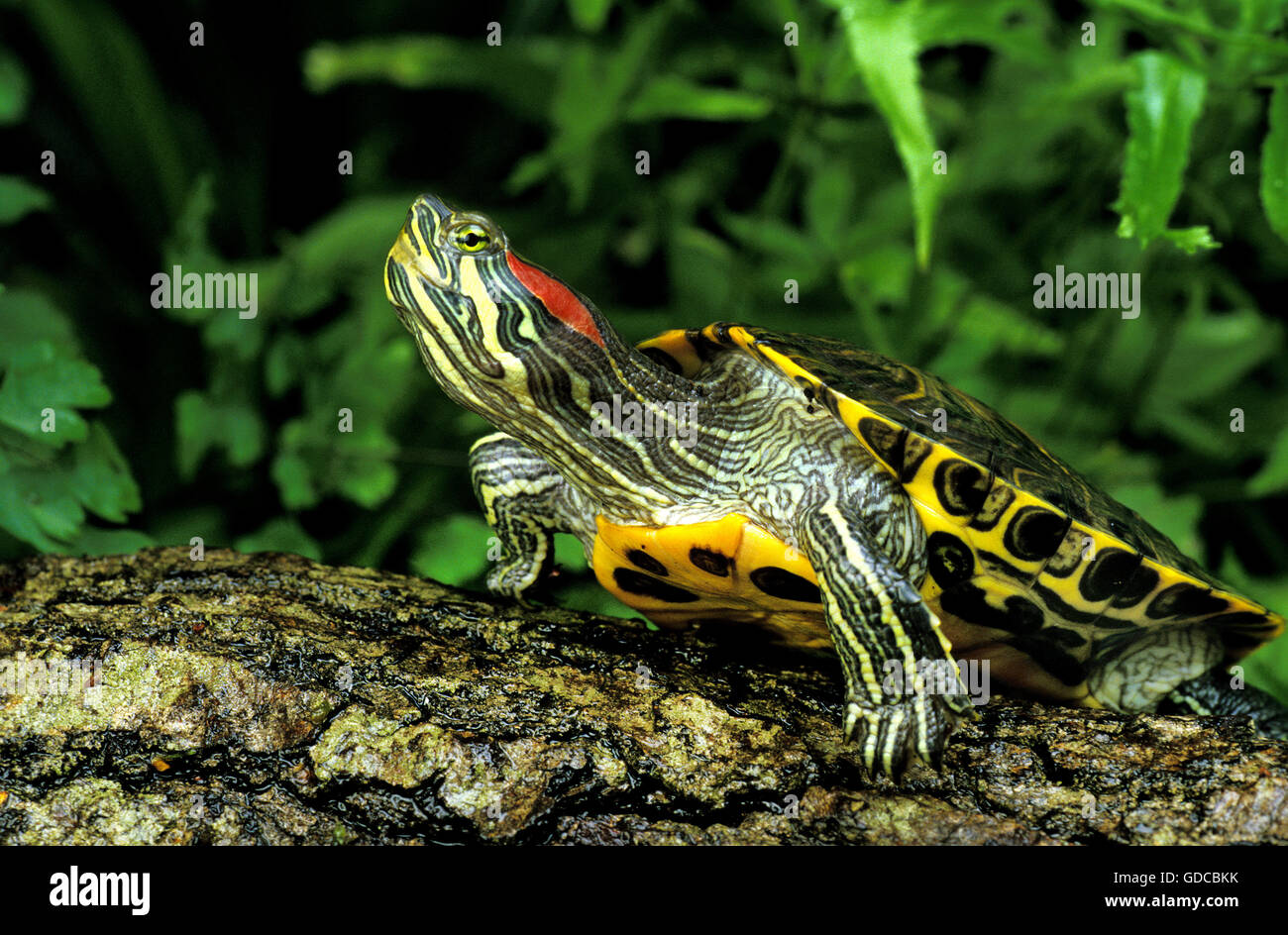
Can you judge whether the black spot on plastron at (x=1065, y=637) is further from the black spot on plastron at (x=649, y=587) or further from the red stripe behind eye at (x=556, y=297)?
the red stripe behind eye at (x=556, y=297)

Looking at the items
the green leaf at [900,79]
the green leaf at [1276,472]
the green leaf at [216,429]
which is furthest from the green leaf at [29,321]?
the green leaf at [1276,472]

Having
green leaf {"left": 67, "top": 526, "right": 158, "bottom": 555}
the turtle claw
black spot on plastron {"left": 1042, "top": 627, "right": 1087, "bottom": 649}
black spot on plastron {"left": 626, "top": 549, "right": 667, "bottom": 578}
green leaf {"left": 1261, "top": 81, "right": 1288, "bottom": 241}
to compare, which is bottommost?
the turtle claw

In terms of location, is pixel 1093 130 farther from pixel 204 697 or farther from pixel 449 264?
pixel 204 697

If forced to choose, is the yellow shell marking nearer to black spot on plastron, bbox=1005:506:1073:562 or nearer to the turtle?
the turtle

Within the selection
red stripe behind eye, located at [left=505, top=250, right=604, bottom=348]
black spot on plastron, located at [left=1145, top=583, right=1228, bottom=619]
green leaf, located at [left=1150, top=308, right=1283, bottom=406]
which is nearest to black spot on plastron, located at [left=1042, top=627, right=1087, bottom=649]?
black spot on plastron, located at [left=1145, top=583, right=1228, bottom=619]
